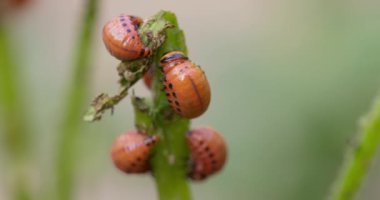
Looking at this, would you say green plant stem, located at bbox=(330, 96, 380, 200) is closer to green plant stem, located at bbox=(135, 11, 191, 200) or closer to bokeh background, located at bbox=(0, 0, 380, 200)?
green plant stem, located at bbox=(135, 11, 191, 200)

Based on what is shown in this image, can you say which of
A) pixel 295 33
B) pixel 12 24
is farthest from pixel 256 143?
pixel 12 24

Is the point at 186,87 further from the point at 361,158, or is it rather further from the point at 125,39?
the point at 361,158

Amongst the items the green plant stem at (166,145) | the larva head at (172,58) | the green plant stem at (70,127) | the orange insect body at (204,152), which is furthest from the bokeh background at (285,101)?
the larva head at (172,58)

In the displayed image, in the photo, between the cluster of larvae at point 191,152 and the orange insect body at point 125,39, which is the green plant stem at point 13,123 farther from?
the orange insect body at point 125,39

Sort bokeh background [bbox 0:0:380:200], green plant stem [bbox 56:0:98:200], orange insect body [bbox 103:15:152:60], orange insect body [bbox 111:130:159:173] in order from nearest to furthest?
orange insect body [bbox 103:15:152:60]
orange insect body [bbox 111:130:159:173]
green plant stem [bbox 56:0:98:200]
bokeh background [bbox 0:0:380:200]

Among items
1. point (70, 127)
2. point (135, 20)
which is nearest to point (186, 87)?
point (135, 20)

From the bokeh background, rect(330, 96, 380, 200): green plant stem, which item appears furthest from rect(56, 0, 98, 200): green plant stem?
the bokeh background
